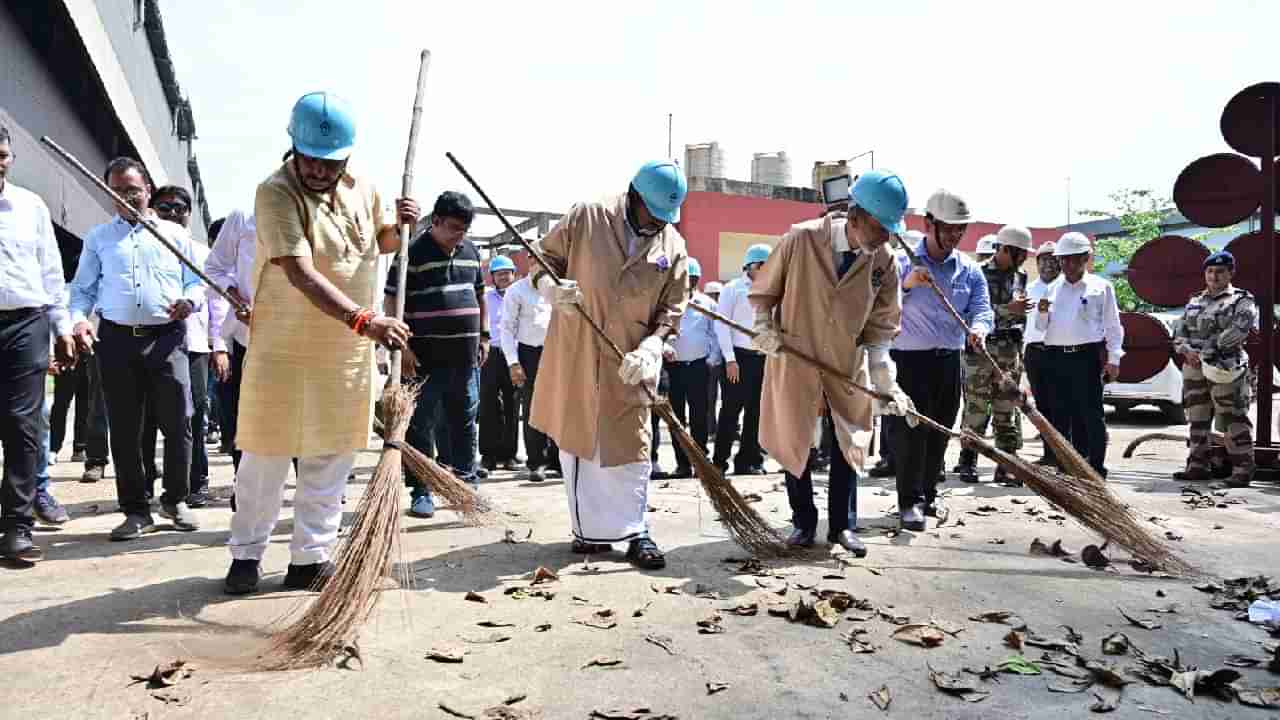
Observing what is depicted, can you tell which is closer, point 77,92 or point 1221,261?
point 1221,261

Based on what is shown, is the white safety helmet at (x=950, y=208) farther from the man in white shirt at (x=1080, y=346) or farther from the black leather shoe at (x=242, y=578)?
the black leather shoe at (x=242, y=578)

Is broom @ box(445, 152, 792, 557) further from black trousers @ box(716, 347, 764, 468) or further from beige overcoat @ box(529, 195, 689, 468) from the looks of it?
black trousers @ box(716, 347, 764, 468)

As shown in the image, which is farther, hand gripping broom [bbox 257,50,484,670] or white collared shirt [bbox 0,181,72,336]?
white collared shirt [bbox 0,181,72,336]

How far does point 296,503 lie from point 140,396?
171 centimetres

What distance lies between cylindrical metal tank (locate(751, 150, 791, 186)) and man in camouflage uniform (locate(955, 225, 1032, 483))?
20.6 meters

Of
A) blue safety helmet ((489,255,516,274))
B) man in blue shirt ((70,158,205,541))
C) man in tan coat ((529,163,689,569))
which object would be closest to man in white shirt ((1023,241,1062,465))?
man in tan coat ((529,163,689,569))

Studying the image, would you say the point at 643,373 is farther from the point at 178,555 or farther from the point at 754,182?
the point at 754,182

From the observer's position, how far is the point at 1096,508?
15.8 ft

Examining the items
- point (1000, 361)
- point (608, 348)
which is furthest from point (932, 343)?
point (608, 348)

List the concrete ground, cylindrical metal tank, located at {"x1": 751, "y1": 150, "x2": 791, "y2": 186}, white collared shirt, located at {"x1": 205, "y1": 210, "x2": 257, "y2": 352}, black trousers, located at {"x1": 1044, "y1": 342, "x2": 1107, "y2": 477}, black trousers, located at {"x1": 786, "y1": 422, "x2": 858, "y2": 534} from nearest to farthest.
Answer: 1. the concrete ground
2. black trousers, located at {"x1": 786, "y1": 422, "x2": 858, "y2": 534}
3. white collared shirt, located at {"x1": 205, "y1": 210, "x2": 257, "y2": 352}
4. black trousers, located at {"x1": 1044, "y1": 342, "x2": 1107, "y2": 477}
5. cylindrical metal tank, located at {"x1": 751, "y1": 150, "x2": 791, "y2": 186}

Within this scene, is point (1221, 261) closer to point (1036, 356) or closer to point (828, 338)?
point (1036, 356)

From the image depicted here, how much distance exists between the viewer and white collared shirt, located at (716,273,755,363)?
27.6ft

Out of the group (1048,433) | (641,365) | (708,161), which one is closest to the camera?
(641,365)

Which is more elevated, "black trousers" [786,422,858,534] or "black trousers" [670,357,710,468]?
"black trousers" [670,357,710,468]
